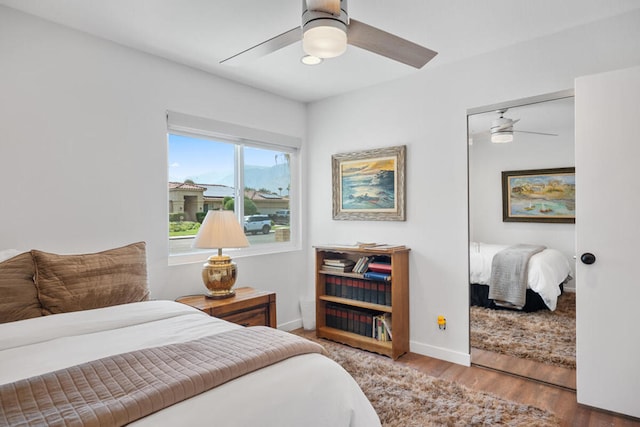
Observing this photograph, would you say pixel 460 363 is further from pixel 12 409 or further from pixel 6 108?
A: pixel 6 108

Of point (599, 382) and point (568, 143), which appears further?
point (568, 143)

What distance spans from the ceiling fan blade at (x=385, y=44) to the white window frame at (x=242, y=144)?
175 cm

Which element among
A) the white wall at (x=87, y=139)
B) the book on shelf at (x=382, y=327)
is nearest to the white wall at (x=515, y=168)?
the book on shelf at (x=382, y=327)

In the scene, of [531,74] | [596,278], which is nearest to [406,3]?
[531,74]

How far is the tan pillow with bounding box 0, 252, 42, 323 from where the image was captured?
1.81 meters

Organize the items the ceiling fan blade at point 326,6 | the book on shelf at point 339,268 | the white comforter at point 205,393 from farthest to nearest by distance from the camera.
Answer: the book on shelf at point 339,268
the ceiling fan blade at point 326,6
the white comforter at point 205,393

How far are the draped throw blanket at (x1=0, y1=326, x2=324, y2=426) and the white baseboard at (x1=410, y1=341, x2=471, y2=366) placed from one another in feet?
6.58

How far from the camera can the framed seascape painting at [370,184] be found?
3.38m

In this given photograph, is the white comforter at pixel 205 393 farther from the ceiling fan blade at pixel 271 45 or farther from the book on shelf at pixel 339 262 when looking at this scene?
the book on shelf at pixel 339 262

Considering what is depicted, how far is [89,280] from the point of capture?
2088mm

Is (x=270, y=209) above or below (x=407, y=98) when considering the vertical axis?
below

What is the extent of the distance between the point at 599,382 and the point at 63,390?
2764 mm

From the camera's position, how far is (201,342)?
4.80ft

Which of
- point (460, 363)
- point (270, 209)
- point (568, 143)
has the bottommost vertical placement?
point (460, 363)
